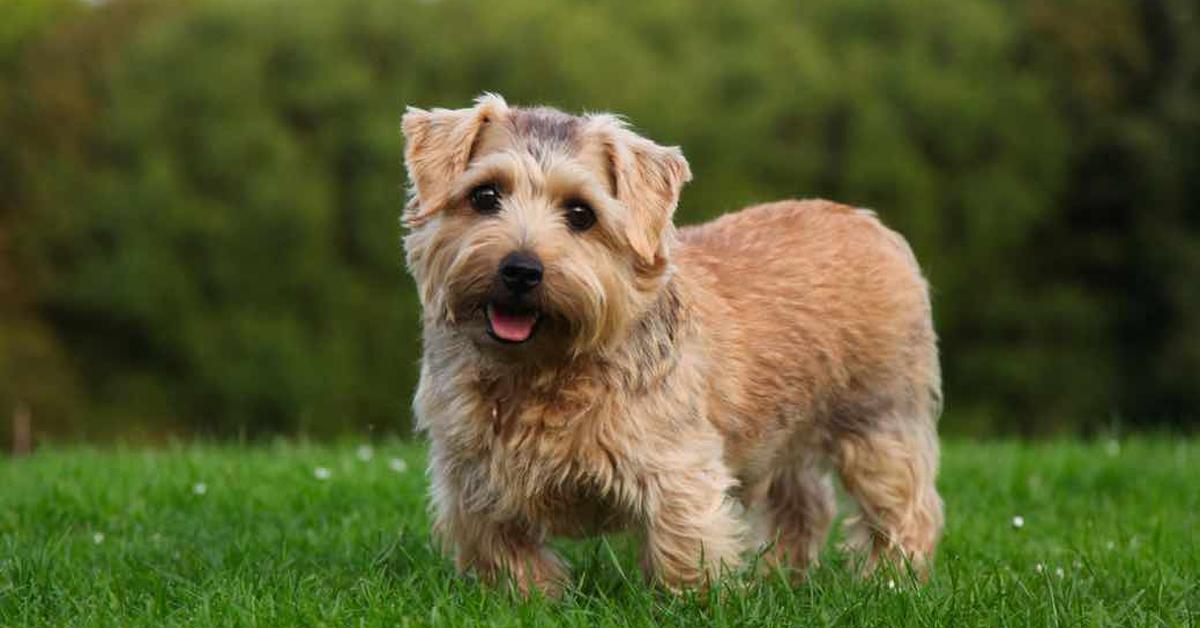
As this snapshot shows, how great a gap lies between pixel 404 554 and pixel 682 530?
4.10ft

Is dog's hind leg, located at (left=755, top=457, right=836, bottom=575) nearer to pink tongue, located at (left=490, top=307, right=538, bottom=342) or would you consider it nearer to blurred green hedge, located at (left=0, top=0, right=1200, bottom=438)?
pink tongue, located at (left=490, top=307, right=538, bottom=342)

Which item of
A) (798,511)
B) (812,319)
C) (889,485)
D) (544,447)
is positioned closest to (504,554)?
(544,447)

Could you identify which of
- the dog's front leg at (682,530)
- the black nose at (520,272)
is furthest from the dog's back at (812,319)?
the black nose at (520,272)

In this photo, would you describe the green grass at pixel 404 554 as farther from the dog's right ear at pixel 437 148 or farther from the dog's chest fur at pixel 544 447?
the dog's right ear at pixel 437 148

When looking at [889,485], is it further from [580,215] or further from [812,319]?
[580,215]

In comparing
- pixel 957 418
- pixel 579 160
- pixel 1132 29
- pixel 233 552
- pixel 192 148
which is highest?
pixel 579 160

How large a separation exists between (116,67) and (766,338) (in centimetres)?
2824

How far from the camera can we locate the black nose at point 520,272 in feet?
17.8

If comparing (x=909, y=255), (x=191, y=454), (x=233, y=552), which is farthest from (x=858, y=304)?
(x=191, y=454)

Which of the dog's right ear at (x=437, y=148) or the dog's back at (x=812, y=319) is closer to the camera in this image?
the dog's right ear at (x=437, y=148)

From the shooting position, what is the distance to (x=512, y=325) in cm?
558

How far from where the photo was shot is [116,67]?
1296 inches

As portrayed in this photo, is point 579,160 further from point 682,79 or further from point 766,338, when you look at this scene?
point 682,79

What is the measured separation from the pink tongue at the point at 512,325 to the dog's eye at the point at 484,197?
0.35 metres
